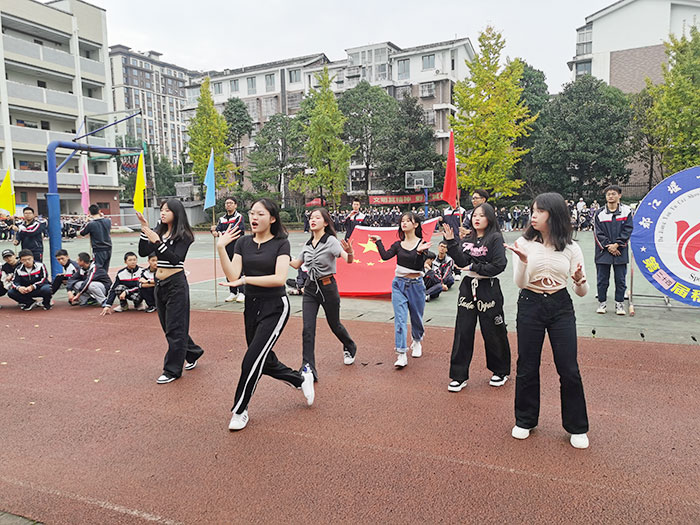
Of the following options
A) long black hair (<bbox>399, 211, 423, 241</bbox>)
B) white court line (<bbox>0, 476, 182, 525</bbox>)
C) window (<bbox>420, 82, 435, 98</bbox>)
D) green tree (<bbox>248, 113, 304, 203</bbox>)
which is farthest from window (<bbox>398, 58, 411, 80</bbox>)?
white court line (<bbox>0, 476, 182, 525</bbox>)

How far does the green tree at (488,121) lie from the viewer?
24.4 metres

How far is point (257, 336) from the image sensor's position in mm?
4098

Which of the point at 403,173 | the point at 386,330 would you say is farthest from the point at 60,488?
the point at 403,173

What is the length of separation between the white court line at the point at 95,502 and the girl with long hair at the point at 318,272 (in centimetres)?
234

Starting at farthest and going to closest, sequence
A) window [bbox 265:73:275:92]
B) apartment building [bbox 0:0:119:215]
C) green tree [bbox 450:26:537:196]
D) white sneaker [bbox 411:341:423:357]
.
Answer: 1. window [bbox 265:73:275:92]
2. apartment building [bbox 0:0:119:215]
3. green tree [bbox 450:26:537:196]
4. white sneaker [bbox 411:341:423:357]

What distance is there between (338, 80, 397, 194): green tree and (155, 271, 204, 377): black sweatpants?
36.8 meters

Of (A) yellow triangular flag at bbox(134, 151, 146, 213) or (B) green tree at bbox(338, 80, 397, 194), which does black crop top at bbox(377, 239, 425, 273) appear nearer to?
(A) yellow triangular flag at bbox(134, 151, 146, 213)

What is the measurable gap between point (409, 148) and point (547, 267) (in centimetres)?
3441

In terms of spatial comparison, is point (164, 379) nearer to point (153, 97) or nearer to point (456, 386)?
point (456, 386)

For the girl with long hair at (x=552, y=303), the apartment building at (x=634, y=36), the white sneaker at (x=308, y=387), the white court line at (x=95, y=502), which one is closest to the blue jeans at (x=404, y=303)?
the white sneaker at (x=308, y=387)

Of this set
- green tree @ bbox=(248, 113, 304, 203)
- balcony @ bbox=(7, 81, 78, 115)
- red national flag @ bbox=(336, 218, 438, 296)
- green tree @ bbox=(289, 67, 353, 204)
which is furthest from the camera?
green tree @ bbox=(248, 113, 304, 203)

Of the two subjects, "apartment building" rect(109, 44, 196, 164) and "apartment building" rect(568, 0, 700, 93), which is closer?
"apartment building" rect(568, 0, 700, 93)

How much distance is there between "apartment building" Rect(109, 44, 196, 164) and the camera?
114500mm

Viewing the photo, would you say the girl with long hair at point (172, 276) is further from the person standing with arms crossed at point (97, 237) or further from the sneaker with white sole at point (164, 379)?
the person standing with arms crossed at point (97, 237)
